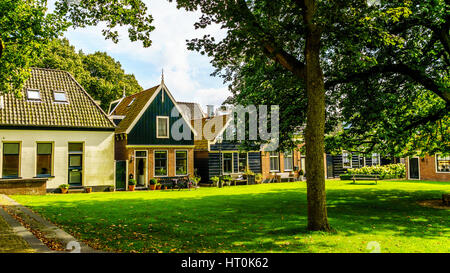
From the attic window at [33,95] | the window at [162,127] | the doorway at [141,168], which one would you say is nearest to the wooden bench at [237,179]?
the window at [162,127]

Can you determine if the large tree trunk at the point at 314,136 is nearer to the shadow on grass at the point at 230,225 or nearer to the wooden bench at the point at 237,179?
the shadow on grass at the point at 230,225

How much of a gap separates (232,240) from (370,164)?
1384 inches

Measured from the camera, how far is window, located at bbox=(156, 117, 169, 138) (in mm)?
25847

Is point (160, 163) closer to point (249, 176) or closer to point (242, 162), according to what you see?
point (242, 162)

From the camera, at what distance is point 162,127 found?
26094 millimetres

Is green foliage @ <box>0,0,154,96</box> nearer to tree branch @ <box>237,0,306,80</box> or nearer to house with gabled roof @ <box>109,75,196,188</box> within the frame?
tree branch @ <box>237,0,306,80</box>

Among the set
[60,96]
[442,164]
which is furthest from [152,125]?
[442,164]

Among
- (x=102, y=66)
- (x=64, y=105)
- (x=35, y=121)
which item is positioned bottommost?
(x=35, y=121)

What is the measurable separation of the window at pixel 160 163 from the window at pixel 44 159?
7707mm

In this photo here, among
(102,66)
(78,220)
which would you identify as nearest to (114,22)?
(78,220)

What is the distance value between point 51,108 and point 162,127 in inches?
322

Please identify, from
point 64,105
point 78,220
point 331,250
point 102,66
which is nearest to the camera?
point 331,250
